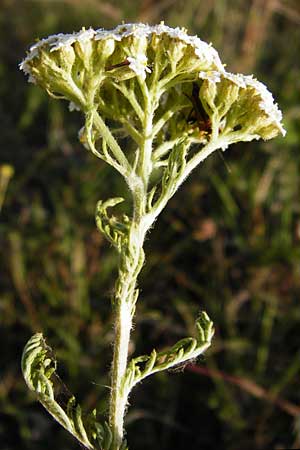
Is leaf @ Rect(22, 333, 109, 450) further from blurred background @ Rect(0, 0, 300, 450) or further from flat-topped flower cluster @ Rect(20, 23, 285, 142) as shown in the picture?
blurred background @ Rect(0, 0, 300, 450)

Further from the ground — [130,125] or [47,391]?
[130,125]

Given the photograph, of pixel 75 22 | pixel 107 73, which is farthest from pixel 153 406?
pixel 75 22

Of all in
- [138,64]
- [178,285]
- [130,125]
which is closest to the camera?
[138,64]

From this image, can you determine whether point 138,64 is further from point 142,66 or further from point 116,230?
point 116,230

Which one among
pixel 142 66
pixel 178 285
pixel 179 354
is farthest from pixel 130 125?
pixel 178 285

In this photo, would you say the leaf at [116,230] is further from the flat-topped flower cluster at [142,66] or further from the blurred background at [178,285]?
the blurred background at [178,285]

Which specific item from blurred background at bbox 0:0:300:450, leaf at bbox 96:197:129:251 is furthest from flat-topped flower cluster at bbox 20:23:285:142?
blurred background at bbox 0:0:300:450
